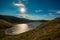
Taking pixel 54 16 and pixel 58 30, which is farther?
pixel 54 16

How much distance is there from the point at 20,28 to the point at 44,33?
4.11ft

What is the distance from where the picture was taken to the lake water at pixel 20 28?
279 inches

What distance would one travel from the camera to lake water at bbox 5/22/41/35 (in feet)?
23.2

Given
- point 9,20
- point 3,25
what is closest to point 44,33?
point 9,20

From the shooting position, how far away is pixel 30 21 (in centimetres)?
721

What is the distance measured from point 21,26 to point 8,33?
2.14 feet

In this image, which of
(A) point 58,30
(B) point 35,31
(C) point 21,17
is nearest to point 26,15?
(C) point 21,17

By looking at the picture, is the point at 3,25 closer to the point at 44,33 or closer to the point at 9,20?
the point at 9,20

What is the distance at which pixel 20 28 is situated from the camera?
711 centimetres

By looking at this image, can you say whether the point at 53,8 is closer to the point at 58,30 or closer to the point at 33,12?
the point at 33,12

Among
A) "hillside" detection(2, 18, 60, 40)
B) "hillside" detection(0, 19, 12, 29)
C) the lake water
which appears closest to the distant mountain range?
"hillside" detection(0, 19, 12, 29)

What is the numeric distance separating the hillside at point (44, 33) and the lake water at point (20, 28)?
0.15 metres

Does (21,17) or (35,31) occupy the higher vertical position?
(21,17)

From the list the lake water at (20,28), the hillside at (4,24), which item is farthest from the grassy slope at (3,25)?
the lake water at (20,28)
